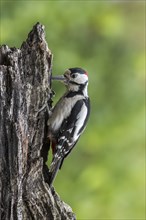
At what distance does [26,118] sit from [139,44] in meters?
7.18

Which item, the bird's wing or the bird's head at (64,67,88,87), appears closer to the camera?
the bird's wing

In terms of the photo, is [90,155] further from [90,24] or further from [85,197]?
[90,24]

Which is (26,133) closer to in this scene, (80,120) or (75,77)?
(80,120)

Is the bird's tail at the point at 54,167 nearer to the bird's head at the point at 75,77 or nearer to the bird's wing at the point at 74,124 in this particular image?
the bird's wing at the point at 74,124

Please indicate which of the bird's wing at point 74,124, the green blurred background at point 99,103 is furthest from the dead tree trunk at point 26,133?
the green blurred background at point 99,103

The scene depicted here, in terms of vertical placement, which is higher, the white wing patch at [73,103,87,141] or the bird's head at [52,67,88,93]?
the bird's head at [52,67,88,93]

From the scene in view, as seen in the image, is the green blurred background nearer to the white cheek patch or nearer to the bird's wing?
the white cheek patch

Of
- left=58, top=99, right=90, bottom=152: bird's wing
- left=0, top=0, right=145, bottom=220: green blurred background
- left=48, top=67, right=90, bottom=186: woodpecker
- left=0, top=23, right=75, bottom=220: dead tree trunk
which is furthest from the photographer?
left=0, top=0, right=145, bottom=220: green blurred background

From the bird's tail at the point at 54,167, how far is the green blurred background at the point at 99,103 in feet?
11.7

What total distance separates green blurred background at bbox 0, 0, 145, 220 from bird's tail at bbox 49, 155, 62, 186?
3579mm

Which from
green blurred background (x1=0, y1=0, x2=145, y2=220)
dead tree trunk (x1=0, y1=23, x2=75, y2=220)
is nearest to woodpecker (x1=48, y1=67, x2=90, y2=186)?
dead tree trunk (x1=0, y1=23, x2=75, y2=220)

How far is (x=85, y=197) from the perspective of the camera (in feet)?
33.5

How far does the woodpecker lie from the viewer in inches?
235

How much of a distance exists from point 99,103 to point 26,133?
5.06m
